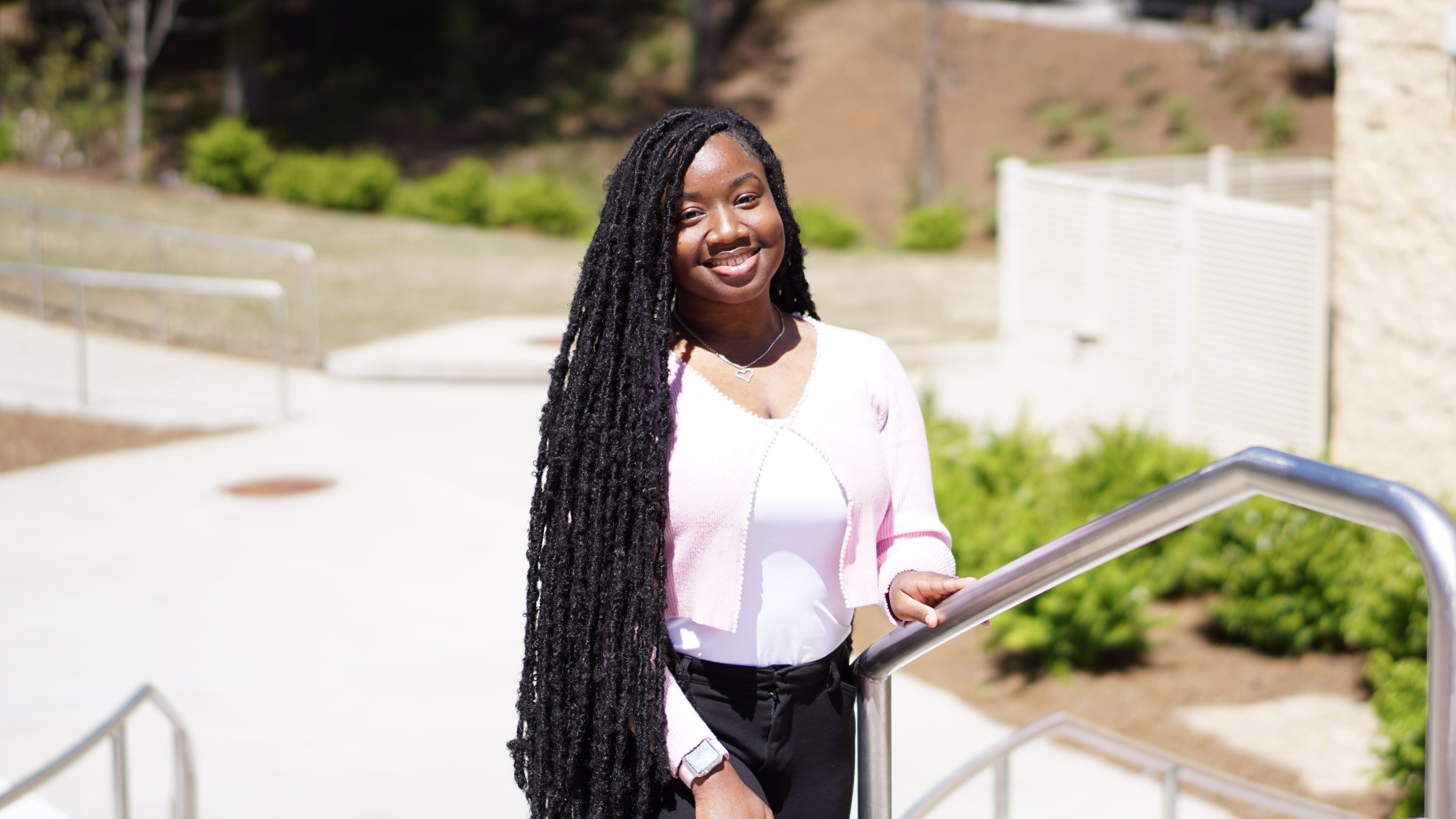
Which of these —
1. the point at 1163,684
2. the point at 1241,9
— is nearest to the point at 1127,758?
the point at 1163,684

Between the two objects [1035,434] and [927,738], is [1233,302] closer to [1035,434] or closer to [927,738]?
[1035,434]

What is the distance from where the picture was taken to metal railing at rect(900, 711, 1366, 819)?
3.65 meters

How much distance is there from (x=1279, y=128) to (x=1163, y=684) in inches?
918

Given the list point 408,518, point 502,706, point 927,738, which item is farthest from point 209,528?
point 927,738

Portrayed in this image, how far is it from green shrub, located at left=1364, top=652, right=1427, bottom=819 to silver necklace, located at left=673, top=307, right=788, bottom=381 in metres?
3.12

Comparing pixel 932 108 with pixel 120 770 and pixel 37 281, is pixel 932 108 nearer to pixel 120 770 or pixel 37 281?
pixel 37 281

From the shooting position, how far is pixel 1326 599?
6246 mm

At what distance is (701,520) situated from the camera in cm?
227

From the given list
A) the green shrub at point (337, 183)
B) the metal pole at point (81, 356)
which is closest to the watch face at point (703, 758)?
the metal pole at point (81, 356)

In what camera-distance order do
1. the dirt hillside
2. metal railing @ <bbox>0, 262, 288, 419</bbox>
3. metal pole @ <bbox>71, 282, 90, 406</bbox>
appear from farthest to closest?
the dirt hillside, metal pole @ <bbox>71, 282, 90, 406</bbox>, metal railing @ <bbox>0, 262, 288, 419</bbox>

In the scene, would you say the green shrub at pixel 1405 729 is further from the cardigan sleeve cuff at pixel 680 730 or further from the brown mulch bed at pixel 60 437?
the brown mulch bed at pixel 60 437

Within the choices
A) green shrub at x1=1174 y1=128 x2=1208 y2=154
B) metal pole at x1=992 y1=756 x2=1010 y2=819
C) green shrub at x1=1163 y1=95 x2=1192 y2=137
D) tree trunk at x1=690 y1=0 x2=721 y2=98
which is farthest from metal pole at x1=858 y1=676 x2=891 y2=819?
tree trunk at x1=690 y1=0 x2=721 y2=98

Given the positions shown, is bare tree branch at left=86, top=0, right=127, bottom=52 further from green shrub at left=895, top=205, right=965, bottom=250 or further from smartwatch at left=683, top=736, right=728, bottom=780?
smartwatch at left=683, top=736, right=728, bottom=780

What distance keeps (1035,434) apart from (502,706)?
3.61m
